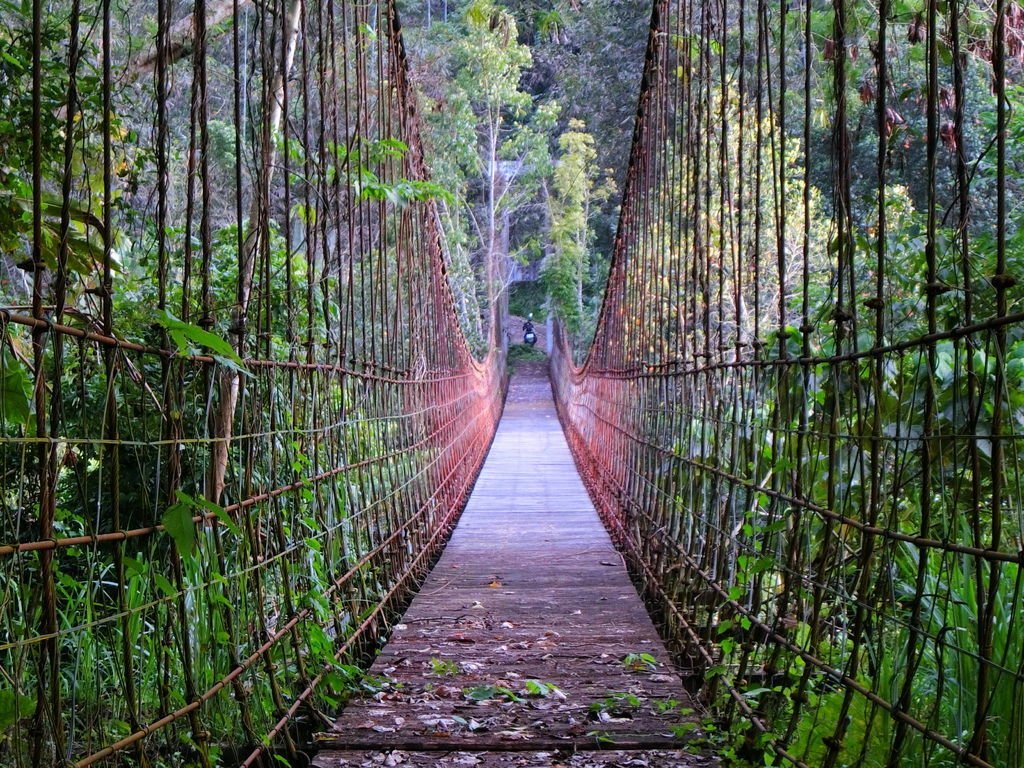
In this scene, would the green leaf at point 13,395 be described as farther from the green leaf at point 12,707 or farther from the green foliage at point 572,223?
the green foliage at point 572,223

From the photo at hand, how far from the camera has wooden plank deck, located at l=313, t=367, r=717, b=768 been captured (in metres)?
2.04

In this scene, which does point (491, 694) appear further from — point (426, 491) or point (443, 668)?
point (426, 491)

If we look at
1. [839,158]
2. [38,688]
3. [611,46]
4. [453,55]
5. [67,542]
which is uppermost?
[453,55]

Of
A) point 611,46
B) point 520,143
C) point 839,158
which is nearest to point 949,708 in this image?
point 839,158

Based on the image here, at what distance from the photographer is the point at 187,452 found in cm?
241

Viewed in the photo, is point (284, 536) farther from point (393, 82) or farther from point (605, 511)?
point (605, 511)

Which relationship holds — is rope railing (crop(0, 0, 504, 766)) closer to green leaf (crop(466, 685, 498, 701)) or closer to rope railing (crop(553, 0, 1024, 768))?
green leaf (crop(466, 685, 498, 701))

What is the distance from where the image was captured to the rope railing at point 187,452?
1.07 m

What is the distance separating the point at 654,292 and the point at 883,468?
2.94 m

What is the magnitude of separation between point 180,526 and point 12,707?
0.31 meters

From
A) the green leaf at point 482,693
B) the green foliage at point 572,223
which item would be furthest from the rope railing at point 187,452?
the green foliage at point 572,223

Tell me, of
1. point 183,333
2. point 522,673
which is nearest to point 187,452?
point 522,673

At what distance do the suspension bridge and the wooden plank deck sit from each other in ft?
0.05

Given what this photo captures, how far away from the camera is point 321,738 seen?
80.0 inches
